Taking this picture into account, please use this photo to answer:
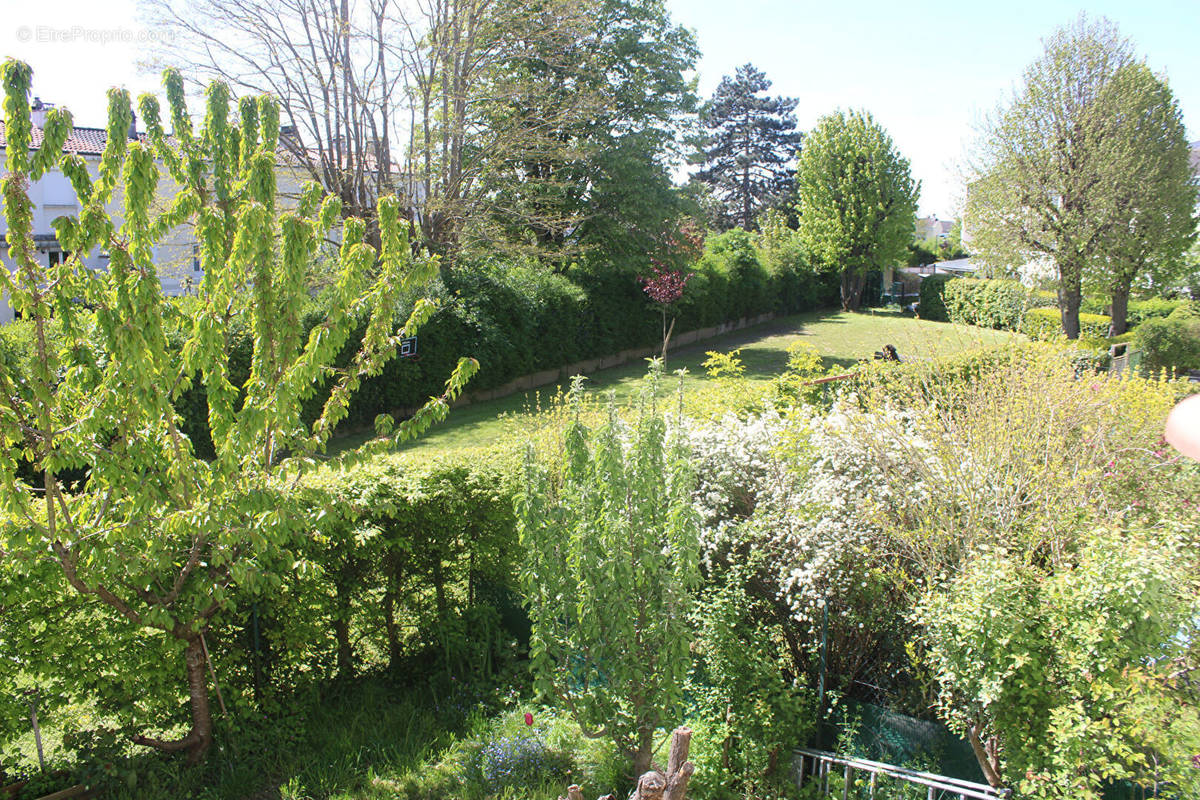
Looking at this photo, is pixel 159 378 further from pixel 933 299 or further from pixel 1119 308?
pixel 933 299

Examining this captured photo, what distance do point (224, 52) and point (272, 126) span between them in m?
11.5

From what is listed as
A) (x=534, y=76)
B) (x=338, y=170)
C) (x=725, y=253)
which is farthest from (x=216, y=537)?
(x=725, y=253)

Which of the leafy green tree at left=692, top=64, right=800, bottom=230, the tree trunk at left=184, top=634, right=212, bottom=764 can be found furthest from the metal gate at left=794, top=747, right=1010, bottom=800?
the leafy green tree at left=692, top=64, right=800, bottom=230

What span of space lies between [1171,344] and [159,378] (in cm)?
2004

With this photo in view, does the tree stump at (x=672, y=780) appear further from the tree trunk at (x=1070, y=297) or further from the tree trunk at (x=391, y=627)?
the tree trunk at (x=1070, y=297)

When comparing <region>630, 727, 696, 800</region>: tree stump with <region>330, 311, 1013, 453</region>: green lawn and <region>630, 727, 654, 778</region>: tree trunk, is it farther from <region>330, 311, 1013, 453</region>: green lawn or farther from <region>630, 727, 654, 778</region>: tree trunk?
<region>330, 311, 1013, 453</region>: green lawn

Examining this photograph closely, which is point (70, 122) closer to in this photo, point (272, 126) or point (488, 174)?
point (272, 126)

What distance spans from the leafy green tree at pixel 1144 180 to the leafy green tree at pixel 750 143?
3242 cm

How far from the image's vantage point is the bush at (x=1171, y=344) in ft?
56.3

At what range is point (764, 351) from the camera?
22438 millimetres

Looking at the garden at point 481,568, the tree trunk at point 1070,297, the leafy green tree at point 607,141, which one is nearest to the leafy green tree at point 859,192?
the tree trunk at point 1070,297

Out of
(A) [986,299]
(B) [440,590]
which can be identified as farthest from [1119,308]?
(B) [440,590]

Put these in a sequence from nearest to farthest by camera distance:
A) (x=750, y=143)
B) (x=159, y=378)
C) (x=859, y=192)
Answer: (x=159, y=378)
(x=859, y=192)
(x=750, y=143)

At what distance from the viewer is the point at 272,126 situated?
4398mm
